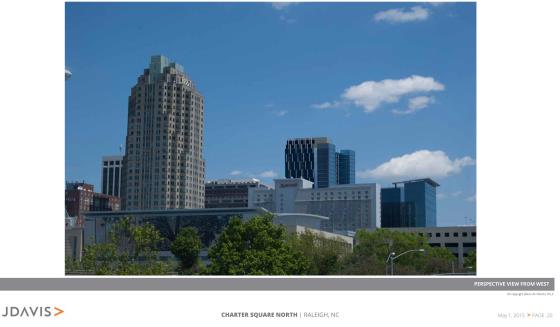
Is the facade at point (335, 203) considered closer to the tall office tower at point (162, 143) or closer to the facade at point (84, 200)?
the tall office tower at point (162, 143)

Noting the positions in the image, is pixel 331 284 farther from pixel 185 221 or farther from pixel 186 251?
pixel 185 221

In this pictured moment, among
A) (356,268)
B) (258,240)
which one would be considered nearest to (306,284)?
(258,240)

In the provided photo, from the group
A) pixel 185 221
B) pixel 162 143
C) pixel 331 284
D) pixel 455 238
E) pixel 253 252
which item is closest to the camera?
pixel 331 284

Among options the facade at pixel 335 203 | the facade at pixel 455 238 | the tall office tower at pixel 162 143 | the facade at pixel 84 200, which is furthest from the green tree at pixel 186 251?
the facade at pixel 335 203

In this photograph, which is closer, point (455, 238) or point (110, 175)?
point (455, 238)

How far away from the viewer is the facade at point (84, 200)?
156250 mm

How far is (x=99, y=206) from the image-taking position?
550 ft

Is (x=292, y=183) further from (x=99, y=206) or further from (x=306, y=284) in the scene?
(x=306, y=284)

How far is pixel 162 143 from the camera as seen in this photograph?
141500mm

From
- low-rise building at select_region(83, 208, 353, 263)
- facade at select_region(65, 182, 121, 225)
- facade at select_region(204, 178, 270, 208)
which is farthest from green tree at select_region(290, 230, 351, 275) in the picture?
facade at select_region(204, 178, 270, 208)
